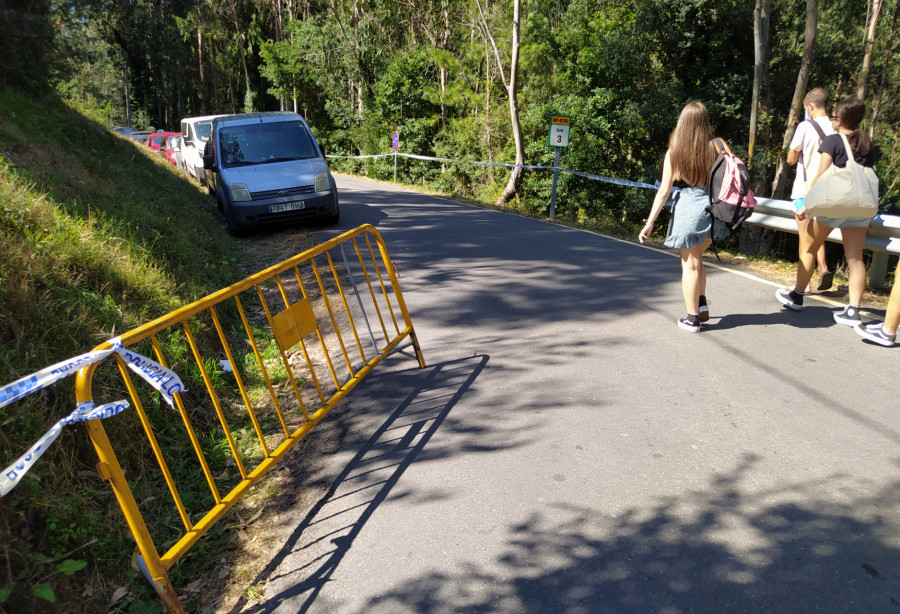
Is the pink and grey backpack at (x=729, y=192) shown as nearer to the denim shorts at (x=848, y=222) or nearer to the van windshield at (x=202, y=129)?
the denim shorts at (x=848, y=222)

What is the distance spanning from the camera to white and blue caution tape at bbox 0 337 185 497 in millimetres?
2320

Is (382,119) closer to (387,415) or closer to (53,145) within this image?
(53,145)

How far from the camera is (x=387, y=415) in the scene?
14.5 ft

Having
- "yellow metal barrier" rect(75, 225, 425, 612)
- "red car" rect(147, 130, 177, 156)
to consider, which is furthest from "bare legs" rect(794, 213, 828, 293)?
"red car" rect(147, 130, 177, 156)

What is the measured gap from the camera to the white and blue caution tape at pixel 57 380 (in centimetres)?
232

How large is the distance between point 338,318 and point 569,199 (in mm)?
16702

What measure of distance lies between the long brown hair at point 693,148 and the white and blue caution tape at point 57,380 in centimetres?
456

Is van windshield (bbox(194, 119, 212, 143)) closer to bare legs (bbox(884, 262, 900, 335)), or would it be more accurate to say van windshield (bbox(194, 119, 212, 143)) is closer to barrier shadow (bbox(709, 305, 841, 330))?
barrier shadow (bbox(709, 305, 841, 330))

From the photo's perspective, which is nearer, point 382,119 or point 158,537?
point 158,537

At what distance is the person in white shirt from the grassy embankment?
602cm

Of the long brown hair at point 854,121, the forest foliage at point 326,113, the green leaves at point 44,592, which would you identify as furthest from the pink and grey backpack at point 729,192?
the green leaves at point 44,592

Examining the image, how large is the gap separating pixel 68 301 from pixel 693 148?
5.07 meters

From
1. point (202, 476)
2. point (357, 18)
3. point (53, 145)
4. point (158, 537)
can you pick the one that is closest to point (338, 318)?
point (202, 476)

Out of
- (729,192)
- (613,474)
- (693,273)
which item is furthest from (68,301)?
(729,192)
